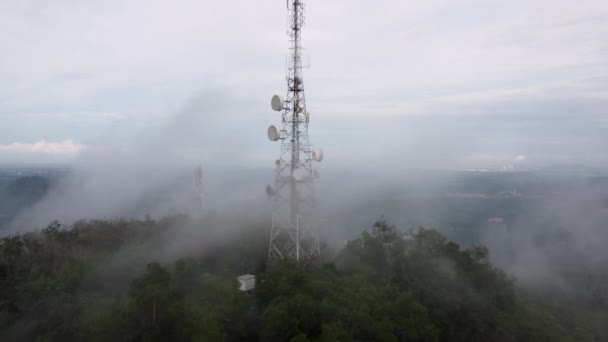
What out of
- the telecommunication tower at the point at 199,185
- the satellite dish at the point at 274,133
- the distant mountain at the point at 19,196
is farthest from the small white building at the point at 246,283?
→ the distant mountain at the point at 19,196

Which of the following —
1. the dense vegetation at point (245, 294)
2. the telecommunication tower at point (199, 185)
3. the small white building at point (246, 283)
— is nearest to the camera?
the dense vegetation at point (245, 294)

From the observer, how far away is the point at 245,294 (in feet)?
41.5

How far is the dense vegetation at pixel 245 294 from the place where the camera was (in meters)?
10.5

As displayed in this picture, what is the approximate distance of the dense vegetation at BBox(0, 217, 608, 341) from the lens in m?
10.5

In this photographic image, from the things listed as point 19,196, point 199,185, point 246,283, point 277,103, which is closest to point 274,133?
point 277,103

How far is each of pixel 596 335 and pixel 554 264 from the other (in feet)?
86.9

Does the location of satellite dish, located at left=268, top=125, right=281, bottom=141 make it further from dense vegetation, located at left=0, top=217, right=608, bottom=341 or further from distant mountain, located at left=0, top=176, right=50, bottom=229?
distant mountain, located at left=0, top=176, right=50, bottom=229

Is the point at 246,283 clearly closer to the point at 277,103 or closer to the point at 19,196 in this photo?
the point at 277,103

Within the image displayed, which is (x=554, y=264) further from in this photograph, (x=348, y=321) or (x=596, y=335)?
(x=348, y=321)

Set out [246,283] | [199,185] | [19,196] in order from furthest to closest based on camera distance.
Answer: [19,196], [199,185], [246,283]

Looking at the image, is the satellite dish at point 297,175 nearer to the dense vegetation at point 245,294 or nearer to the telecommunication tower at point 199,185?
the dense vegetation at point 245,294

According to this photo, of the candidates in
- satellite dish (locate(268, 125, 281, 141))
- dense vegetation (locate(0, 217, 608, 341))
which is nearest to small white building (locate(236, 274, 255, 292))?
dense vegetation (locate(0, 217, 608, 341))

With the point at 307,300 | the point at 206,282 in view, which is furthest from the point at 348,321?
the point at 206,282

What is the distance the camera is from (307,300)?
11555mm
